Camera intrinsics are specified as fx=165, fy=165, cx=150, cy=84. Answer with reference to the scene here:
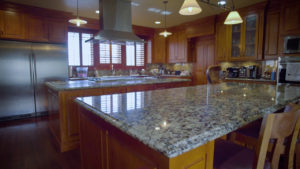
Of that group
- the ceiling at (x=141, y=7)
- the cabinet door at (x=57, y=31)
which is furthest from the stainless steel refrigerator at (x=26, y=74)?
the ceiling at (x=141, y=7)

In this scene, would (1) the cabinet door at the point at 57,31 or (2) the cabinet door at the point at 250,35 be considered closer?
(2) the cabinet door at the point at 250,35

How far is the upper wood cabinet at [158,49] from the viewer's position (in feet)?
20.1

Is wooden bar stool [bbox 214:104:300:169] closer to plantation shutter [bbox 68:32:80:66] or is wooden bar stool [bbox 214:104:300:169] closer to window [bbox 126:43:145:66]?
plantation shutter [bbox 68:32:80:66]

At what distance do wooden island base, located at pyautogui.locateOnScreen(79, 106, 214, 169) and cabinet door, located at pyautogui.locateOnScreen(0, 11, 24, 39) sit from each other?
3.58 metres

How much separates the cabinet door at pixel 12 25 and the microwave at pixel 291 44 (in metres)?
5.72

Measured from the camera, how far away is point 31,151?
225 cm

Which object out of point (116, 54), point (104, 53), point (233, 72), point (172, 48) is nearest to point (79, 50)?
point (104, 53)

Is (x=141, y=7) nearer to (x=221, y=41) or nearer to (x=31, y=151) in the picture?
(x=221, y=41)

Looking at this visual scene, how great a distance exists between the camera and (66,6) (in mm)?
3834

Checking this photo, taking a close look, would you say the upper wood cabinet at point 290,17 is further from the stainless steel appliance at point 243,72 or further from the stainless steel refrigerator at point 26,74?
the stainless steel refrigerator at point 26,74

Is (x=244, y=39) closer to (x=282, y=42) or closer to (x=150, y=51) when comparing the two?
(x=282, y=42)

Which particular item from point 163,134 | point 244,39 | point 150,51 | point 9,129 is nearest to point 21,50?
point 9,129

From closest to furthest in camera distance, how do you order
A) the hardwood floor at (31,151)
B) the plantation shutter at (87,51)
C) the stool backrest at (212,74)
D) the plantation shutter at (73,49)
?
1. the hardwood floor at (31,151)
2. the stool backrest at (212,74)
3. the plantation shutter at (73,49)
4. the plantation shutter at (87,51)

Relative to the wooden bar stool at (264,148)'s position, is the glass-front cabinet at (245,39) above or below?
above
